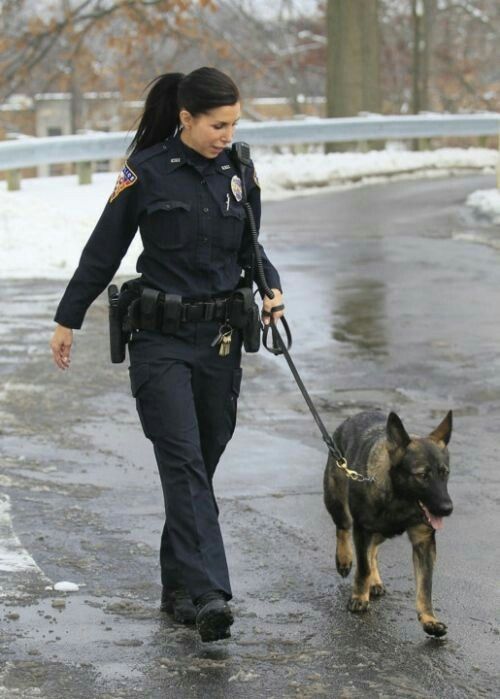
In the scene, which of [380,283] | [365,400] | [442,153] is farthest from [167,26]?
[365,400]

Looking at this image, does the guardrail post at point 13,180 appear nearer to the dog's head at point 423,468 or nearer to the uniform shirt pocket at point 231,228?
the uniform shirt pocket at point 231,228

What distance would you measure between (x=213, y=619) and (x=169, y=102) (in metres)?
1.81

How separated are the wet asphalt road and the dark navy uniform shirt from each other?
1.23 metres

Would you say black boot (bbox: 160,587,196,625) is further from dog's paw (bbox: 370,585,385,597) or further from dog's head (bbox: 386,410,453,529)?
dog's head (bbox: 386,410,453,529)

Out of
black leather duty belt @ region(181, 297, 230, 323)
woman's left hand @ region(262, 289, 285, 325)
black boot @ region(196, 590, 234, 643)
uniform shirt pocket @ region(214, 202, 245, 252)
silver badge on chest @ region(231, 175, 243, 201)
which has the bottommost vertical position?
black boot @ region(196, 590, 234, 643)

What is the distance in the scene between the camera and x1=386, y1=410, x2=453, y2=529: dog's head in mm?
5410

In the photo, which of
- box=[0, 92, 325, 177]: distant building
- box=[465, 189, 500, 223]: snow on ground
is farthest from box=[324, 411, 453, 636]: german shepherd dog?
box=[0, 92, 325, 177]: distant building

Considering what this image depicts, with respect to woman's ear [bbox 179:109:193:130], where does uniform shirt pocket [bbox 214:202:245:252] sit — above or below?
below

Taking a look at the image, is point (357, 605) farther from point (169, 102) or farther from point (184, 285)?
point (169, 102)

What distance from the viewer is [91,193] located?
22.2 m

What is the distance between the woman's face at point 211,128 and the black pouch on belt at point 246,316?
50 cm

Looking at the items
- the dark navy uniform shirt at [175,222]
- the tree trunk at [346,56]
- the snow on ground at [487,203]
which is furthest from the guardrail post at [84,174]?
the dark navy uniform shirt at [175,222]

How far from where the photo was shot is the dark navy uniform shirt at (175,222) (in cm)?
548

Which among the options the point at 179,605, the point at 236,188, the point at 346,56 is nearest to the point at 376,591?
the point at 179,605
